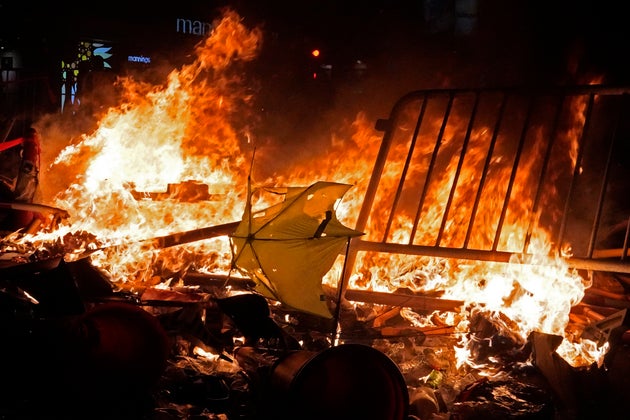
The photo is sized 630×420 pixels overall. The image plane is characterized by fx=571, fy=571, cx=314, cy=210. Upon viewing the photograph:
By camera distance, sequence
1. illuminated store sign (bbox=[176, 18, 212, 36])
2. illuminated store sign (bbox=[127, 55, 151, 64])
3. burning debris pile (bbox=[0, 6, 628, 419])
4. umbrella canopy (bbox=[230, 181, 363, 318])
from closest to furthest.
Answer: burning debris pile (bbox=[0, 6, 628, 419]), umbrella canopy (bbox=[230, 181, 363, 318]), illuminated store sign (bbox=[127, 55, 151, 64]), illuminated store sign (bbox=[176, 18, 212, 36])

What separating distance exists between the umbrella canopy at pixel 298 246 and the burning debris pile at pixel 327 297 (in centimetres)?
2

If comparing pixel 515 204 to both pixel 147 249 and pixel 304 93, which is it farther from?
pixel 304 93

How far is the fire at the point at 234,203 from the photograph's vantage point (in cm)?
619

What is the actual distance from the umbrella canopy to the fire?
1.61 metres

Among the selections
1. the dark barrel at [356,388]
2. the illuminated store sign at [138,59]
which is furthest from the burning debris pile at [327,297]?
the illuminated store sign at [138,59]

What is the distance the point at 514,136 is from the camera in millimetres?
9070

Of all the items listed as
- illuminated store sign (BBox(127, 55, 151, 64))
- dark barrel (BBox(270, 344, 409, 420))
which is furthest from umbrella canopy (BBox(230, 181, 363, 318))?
illuminated store sign (BBox(127, 55, 151, 64))

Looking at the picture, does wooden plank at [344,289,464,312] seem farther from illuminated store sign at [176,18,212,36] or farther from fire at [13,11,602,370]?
illuminated store sign at [176,18,212,36]

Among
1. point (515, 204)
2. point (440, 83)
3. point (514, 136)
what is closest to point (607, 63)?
point (514, 136)

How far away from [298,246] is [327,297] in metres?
1.76

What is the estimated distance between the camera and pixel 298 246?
16.2 ft

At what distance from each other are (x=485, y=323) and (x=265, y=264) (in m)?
2.41

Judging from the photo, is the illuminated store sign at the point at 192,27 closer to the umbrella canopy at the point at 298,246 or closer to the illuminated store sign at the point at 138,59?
the illuminated store sign at the point at 138,59

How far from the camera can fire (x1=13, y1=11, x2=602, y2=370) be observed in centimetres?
619
